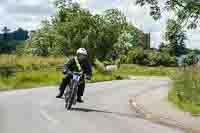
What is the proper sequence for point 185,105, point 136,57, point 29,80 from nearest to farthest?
point 185,105
point 29,80
point 136,57

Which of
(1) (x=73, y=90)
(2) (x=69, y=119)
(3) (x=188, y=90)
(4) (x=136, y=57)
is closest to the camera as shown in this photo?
(2) (x=69, y=119)

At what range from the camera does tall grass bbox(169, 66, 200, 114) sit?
19188 mm

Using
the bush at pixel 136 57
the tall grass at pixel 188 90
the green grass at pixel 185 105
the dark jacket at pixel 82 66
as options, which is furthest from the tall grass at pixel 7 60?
the bush at pixel 136 57

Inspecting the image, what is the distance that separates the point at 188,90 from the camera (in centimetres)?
2072

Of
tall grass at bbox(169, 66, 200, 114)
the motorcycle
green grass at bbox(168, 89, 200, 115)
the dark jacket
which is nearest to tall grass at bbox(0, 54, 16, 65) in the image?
tall grass at bbox(169, 66, 200, 114)

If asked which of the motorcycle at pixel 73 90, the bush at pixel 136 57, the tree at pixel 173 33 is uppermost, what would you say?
the tree at pixel 173 33

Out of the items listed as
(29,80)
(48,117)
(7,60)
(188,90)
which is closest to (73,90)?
(48,117)

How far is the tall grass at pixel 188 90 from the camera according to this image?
1919cm

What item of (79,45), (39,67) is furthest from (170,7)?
(79,45)

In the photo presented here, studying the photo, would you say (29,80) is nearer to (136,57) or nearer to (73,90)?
(73,90)

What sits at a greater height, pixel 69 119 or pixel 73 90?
pixel 73 90

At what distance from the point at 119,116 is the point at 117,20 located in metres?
56.8

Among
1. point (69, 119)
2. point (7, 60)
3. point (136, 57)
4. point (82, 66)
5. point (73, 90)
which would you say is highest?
point (82, 66)

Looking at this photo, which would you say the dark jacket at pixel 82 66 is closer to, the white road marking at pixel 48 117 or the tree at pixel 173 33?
the white road marking at pixel 48 117
